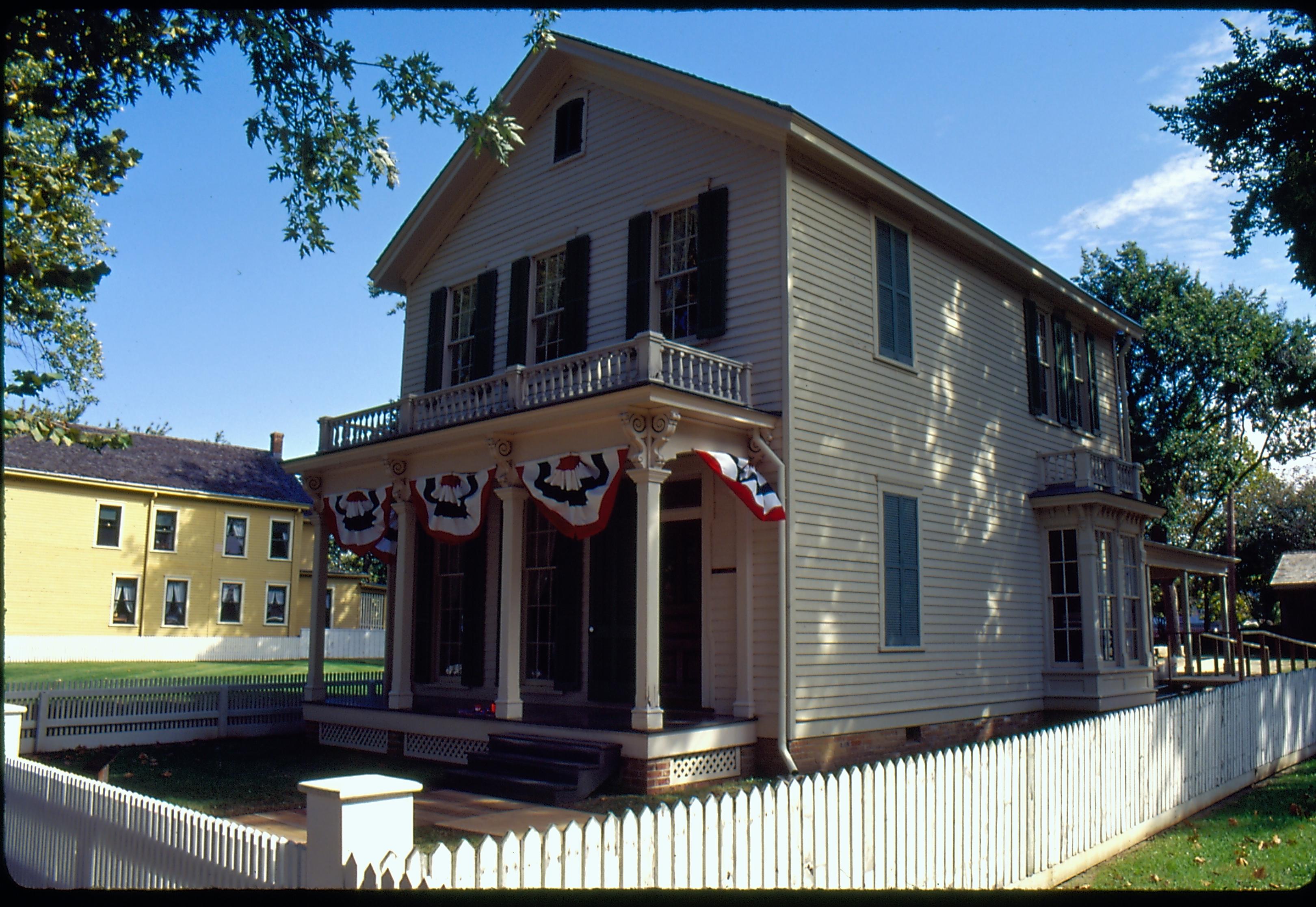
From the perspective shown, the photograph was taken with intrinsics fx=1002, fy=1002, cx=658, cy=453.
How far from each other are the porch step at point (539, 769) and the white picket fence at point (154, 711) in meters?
6.73

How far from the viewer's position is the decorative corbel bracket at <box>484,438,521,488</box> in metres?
13.3

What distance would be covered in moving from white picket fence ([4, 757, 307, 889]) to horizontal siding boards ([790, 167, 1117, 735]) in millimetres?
7521

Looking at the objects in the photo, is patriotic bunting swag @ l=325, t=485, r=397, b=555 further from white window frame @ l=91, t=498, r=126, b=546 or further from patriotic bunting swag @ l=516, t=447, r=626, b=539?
white window frame @ l=91, t=498, r=126, b=546

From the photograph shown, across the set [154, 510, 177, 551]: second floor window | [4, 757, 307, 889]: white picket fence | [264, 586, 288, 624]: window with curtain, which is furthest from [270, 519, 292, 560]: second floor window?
[4, 757, 307, 889]: white picket fence

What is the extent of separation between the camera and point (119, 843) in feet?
24.0

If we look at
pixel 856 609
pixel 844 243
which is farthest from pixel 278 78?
pixel 856 609

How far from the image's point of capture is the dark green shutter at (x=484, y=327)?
17.1 meters

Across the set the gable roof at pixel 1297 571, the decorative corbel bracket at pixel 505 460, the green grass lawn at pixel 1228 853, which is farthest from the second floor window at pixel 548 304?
the gable roof at pixel 1297 571

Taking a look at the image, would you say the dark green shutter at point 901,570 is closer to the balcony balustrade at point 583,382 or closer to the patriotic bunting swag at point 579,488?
the balcony balustrade at point 583,382

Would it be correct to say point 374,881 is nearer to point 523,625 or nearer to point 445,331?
point 523,625

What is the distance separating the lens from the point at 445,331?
18328 millimetres

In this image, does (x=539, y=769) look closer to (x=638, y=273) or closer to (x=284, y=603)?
(x=638, y=273)

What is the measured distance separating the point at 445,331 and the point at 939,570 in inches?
378

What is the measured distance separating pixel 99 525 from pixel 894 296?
108 ft
